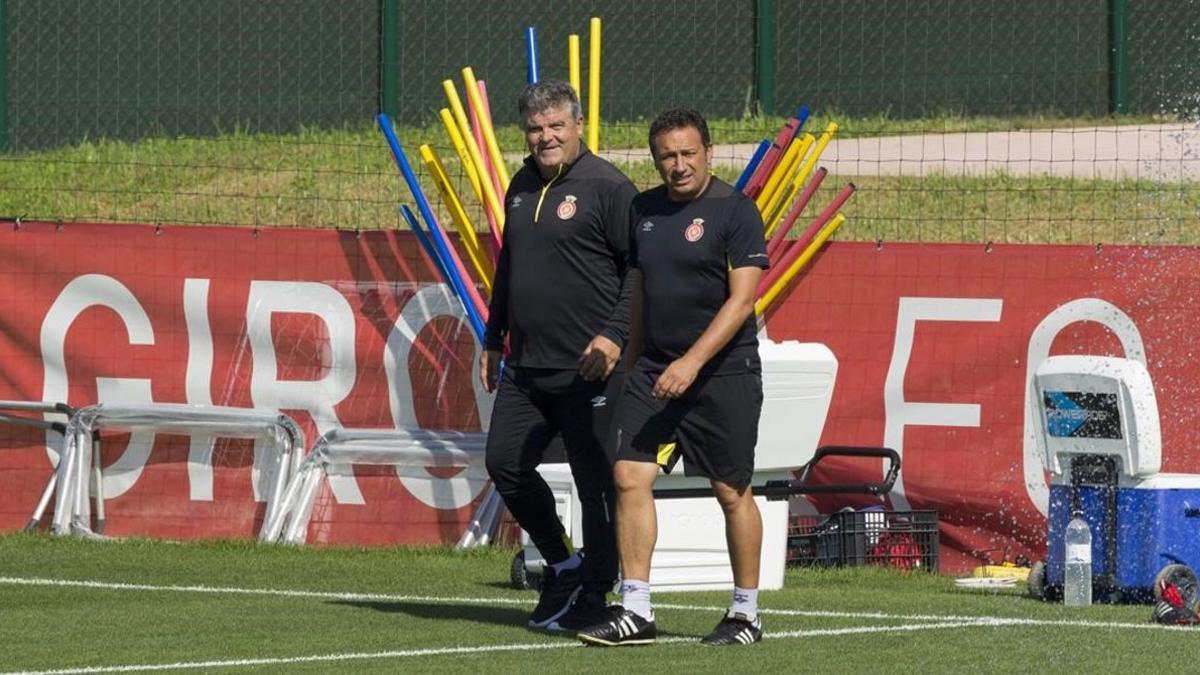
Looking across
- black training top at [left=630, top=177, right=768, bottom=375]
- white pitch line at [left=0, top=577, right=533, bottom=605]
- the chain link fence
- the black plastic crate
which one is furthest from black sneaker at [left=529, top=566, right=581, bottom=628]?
the chain link fence

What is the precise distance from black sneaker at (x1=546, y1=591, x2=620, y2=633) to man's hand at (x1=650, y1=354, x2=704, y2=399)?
989 millimetres

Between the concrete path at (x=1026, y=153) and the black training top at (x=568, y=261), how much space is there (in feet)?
21.5

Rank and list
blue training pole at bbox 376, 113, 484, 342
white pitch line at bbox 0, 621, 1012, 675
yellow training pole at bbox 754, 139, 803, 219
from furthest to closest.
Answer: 1. blue training pole at bbox 376, 113, 484, 342
2. yellow training pole at bbox 754, 139, 803, 219
3. white pitch line at bbox 0, 621, 1012, 675

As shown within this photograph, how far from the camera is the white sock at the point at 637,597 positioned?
8.02m

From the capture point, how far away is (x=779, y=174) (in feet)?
37.4

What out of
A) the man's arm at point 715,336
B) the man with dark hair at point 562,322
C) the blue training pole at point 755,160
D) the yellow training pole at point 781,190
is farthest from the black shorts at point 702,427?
the yellow training pole at point 781,190

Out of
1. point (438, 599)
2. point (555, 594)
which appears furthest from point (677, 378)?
point (438, 599)

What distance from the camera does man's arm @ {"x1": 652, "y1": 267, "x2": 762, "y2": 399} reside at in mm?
7801

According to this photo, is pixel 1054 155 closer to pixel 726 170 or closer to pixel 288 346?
pixel 726 170

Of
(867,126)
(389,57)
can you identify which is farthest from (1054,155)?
(389,57)

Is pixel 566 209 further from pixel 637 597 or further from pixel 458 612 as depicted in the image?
pixel 458 612

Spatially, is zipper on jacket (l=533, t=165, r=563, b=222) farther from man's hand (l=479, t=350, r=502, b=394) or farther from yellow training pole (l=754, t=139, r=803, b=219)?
yellow training pole (l=754, t=139, r=803, b=219)

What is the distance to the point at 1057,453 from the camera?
9.96 metres

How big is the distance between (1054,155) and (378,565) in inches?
281
